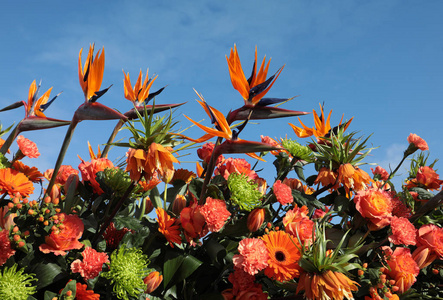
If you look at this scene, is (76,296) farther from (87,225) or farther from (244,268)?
(244,268)

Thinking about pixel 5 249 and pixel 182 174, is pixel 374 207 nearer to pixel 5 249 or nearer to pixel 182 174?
pixel 182 174

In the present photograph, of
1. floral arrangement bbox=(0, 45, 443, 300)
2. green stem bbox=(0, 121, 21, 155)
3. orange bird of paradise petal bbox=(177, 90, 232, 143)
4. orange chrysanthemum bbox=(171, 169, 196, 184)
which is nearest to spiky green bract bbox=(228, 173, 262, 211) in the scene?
floral arrangement bbox=(0, 45, 443, 300)

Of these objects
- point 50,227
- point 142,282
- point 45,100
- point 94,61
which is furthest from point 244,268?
→ point 45,100

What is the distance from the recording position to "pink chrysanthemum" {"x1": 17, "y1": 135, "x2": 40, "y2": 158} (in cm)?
145

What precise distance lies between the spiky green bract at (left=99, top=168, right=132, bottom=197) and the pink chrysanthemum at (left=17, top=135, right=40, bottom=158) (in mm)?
449

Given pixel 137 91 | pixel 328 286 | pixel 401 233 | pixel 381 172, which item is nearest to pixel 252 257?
pixel 328 286

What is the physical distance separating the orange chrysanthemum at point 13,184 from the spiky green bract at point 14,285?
0.68ft

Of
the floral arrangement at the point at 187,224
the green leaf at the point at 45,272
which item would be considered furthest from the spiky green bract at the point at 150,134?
the green leaf at the point at 45,272

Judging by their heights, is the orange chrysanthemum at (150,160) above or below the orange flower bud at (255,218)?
above

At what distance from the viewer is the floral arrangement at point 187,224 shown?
1038 mm

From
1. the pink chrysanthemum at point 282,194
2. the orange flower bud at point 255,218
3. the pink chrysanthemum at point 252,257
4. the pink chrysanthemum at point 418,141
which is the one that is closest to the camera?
the pink chrysanthemum at point 252,257

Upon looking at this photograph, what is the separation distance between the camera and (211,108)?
1097 millimetres

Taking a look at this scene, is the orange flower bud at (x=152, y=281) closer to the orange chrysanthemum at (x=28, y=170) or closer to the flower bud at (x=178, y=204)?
the flower bud at (x=178, y=204)

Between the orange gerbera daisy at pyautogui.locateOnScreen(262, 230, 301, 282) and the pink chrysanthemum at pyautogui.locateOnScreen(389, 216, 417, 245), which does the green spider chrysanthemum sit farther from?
the pink chrysanthemum at pyautogui.locateOnScreen(389, 216, 417, 245)
